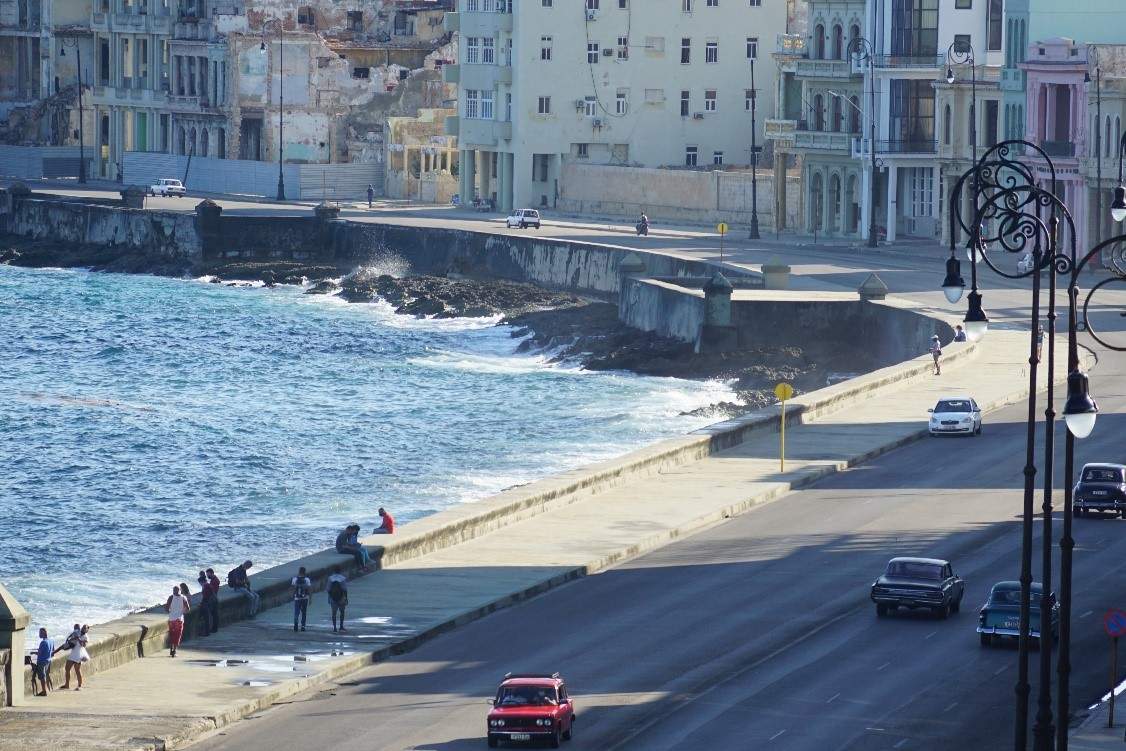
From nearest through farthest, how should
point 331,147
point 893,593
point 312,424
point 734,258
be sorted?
point 893,593 < point 312,424 < point 734,258 < point 331,147

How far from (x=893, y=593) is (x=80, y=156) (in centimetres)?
12664

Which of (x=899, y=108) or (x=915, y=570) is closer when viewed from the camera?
(x=915, y=570)

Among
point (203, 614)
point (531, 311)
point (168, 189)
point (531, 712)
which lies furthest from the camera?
point (168, 189)

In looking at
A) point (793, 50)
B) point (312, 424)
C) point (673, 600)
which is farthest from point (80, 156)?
point (673, 600)

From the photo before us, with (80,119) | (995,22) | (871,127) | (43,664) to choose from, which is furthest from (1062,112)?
(80,119)

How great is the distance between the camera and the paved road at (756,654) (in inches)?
1216

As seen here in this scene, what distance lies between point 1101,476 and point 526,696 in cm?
2038

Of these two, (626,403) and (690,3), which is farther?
(690,3)

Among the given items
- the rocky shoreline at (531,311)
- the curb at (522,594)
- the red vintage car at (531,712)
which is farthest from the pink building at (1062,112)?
the red vintage car at (531,712)

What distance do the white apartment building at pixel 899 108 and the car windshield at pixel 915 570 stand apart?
63738 mm

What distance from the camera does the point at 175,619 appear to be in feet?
116

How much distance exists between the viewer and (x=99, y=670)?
34156 millimetres

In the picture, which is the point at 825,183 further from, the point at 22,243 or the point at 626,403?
the point at 22,243

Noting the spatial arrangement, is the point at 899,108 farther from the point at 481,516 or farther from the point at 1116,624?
the point at 1116,624
